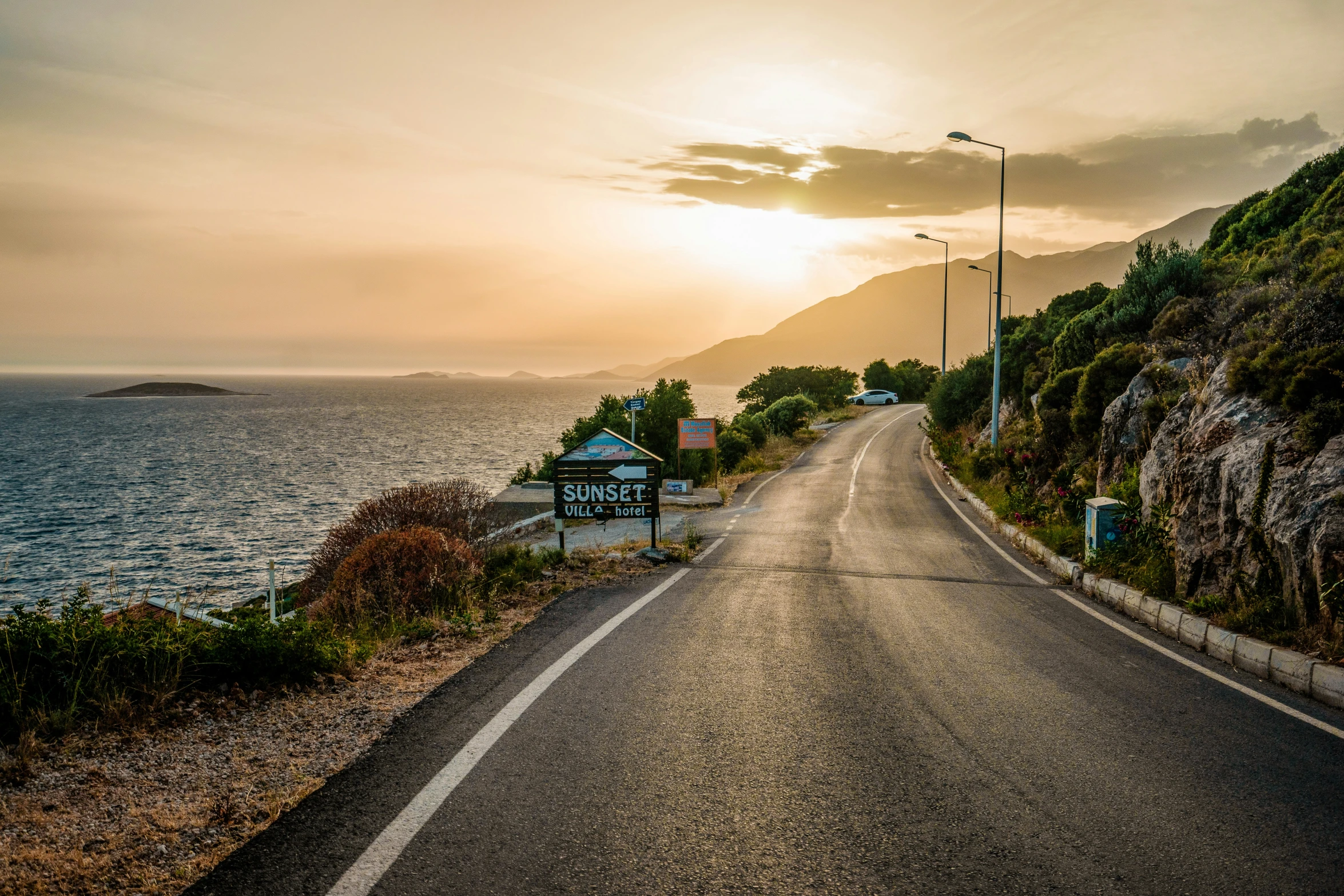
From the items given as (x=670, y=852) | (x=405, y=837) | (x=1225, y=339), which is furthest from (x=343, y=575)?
(x=1225, y=339)

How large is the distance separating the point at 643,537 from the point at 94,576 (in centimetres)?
2318

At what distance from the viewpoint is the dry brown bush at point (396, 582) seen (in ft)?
28.3

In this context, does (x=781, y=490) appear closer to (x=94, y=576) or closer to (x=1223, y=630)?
(x=1223, y=630)

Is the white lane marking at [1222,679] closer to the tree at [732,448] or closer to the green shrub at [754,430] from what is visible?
the tree at [732,448]

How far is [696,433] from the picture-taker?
24.7 m

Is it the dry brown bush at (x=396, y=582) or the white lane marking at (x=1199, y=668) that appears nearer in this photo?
the white lane marking at (x=1199, y=668)

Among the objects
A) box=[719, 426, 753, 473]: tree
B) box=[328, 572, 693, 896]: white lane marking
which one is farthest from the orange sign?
box=[328, 572, 693, 896]: white lane marking

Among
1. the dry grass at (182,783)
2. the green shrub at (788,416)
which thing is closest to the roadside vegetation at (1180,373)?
the dry grass at (182,783)

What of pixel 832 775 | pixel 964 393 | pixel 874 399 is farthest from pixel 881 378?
pixel 832 775

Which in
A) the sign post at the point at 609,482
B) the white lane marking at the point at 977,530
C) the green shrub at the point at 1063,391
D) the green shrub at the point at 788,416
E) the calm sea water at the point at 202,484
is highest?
the green shrub at the point at 1063,391

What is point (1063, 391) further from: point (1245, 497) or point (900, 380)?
point (900, 380)

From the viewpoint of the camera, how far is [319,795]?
3969 millimetres

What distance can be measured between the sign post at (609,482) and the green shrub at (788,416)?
33.2 metres

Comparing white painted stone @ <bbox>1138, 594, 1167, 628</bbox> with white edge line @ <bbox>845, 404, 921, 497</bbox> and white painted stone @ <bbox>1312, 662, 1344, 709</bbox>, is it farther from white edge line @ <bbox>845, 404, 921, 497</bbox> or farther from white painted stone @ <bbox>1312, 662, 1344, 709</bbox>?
white edge line @ <bbox>845, 404, 921, 497</bbox>
